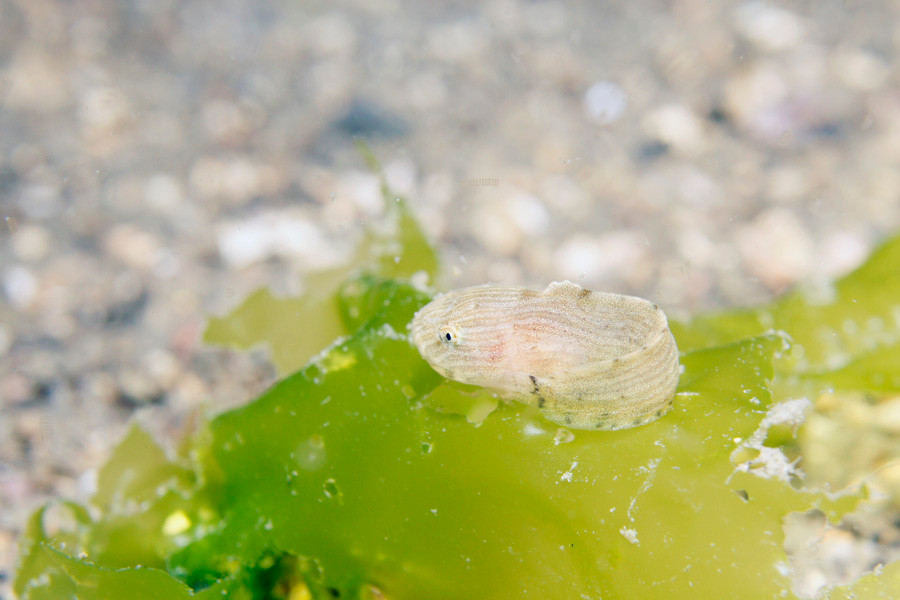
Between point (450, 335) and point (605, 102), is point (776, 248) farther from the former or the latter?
point (450, 335)

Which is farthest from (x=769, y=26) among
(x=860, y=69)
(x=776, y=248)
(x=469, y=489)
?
(x=469, y=489)

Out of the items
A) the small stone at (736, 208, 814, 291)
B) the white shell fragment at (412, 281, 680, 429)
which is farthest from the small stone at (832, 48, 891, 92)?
the white shell fragment at (412, 281, 680, 429)

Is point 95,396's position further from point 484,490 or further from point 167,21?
point 167,21

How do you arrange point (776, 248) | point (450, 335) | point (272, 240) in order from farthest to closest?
point (272, 240), point (776, 248), point (450, 335)

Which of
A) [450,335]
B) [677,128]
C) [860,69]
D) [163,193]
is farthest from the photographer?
[860,69]

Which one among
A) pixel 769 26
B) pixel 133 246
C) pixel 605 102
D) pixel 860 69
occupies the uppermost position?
pixel 769 26

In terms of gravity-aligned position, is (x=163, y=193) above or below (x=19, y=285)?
above

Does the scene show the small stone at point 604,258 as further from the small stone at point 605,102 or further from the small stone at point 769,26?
the small stone at point 769,26
